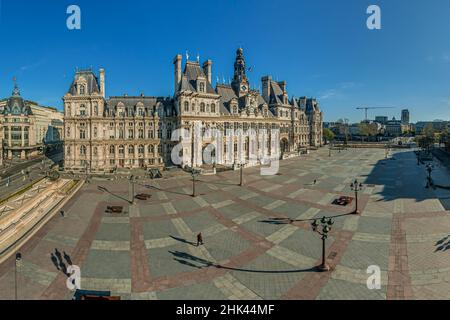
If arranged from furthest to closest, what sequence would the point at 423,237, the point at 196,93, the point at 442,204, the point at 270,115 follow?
the point at 270,115
the point at 196,93
the point at 442,204
the point at 423,237

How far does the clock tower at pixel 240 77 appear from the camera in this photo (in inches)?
2825

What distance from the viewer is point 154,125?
6056 centimetres

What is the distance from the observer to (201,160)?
59.5m

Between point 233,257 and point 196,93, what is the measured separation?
45584mm

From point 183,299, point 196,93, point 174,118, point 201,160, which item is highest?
point 196,93

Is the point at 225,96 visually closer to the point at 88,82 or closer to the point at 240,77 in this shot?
the point at 240,77

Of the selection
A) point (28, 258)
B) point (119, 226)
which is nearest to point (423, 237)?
point (119, 226)

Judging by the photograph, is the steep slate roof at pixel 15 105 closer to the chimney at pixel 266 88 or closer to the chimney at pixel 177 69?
the chimney at pixel 177 69

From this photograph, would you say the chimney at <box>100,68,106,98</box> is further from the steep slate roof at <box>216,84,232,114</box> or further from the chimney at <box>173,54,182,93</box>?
the steep slate roof at <box>216,84,232,114</box>

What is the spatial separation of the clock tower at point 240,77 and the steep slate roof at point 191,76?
14198mm

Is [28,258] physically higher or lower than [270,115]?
lower

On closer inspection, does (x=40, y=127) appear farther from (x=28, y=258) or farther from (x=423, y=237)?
(x=423, y=237)

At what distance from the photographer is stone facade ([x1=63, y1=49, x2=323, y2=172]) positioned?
56.1 metres
